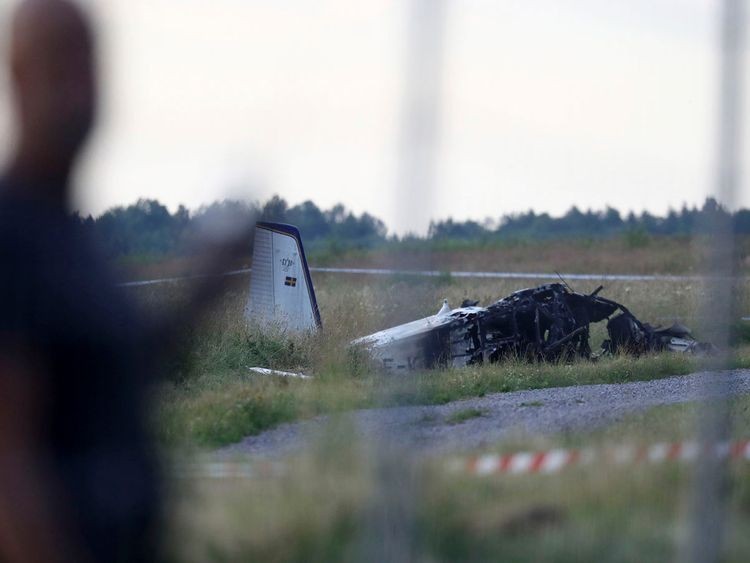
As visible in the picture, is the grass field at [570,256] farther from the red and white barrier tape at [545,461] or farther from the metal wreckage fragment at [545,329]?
the red and white barrier tape at [545,461]

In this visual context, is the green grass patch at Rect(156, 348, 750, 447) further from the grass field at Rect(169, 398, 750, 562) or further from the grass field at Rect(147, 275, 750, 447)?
the grass field at Rect(169, 398, 750, 562)

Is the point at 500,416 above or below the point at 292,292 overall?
below

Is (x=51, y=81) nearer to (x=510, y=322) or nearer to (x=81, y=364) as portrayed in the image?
(x=81, y=364)

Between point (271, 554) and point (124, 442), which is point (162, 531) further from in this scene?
point (271, 554)

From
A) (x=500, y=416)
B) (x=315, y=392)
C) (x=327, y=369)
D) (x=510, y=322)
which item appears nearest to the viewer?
(x=315, y=392)

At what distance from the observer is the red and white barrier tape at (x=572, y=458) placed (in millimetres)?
4328

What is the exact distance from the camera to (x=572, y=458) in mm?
4613

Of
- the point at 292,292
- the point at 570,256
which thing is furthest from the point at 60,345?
the point at 570,256

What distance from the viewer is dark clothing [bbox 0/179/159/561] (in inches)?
101

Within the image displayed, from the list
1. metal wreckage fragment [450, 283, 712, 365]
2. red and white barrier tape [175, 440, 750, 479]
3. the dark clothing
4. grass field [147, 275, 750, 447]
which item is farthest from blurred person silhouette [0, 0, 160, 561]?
metal wreckage fragment [450, 283, 712, 365]

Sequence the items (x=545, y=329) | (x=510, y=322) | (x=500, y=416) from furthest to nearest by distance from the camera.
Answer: (x=545, y=329)
(x=510, y=322)
(x=500, y=416)

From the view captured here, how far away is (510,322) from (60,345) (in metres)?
10.4

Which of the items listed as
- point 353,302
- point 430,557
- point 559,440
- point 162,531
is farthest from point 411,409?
point 353,302

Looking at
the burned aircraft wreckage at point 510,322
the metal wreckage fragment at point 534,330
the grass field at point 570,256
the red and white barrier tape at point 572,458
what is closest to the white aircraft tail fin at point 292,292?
the burned aircraft wreckage at point 510,322
